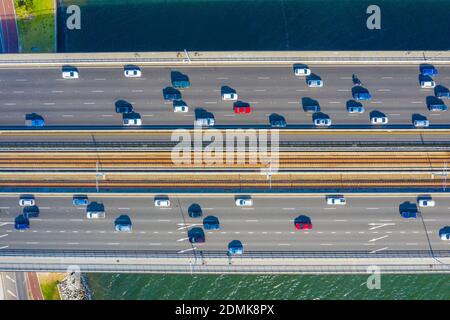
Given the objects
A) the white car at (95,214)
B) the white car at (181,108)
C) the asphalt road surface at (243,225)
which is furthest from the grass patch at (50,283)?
the white car at (181,108)

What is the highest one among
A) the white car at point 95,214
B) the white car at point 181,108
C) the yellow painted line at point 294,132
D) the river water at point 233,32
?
the river water at point 233,32

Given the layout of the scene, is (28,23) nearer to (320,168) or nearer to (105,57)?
(105,57)

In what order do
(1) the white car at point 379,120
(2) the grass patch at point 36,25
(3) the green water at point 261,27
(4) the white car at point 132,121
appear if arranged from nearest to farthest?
(1) the white car at point 379,120 < (4) the white car at point 132,121 < (3) the green water at point 261,27 < (2) the grass patch at point 36,25

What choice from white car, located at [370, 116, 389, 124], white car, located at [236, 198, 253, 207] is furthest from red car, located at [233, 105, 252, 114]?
white car, located at [370, 116, 389, 124]

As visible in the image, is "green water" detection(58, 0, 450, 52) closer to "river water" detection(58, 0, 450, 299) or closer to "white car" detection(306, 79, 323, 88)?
"river water" detection(58, 0, 450, 299)

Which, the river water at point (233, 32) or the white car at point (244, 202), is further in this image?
the river water at point (233, 32)

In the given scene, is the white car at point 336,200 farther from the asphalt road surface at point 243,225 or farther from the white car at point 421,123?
the white car at point 421,123

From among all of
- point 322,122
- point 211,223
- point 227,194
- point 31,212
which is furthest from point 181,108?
point 31,212
